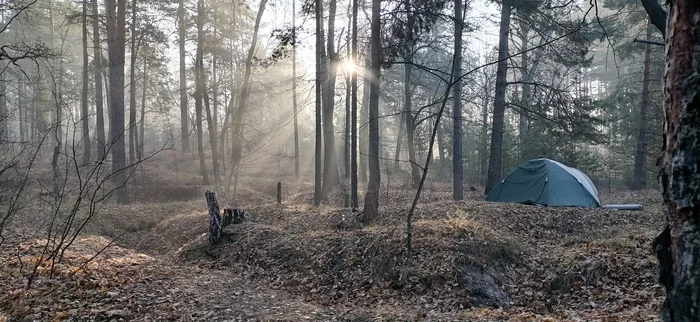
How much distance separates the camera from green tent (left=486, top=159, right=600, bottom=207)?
38.7 ft

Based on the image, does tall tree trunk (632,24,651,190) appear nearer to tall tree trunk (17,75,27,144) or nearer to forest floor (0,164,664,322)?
forest floor (0,164,664,322)

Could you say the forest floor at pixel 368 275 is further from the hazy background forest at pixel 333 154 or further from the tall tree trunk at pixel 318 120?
the tall tree trunk at pixel 318 120

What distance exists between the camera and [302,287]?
6.87 metres

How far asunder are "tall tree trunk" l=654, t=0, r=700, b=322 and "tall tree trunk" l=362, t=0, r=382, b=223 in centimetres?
703

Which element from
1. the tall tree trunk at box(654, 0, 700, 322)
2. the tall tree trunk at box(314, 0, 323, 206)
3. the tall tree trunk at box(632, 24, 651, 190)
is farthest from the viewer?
the tall tree trunk at box(632, 24, 651, 190)

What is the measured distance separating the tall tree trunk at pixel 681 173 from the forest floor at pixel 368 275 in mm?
2820

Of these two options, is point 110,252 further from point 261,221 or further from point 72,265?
point 261,221

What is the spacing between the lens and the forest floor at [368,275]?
5.10m

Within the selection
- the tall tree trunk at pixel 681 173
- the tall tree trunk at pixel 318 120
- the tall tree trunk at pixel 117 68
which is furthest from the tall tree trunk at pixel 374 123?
the tall tree trunk at pixel 117 68

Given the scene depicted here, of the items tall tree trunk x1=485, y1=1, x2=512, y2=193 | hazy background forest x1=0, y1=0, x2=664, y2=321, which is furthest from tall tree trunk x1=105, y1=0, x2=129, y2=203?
tall tree trunk x1=485, y1=1, x2=512, y2=193

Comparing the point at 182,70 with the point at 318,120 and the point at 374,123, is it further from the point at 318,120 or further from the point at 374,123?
the point at 374,123

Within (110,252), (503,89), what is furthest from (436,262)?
(503,89)

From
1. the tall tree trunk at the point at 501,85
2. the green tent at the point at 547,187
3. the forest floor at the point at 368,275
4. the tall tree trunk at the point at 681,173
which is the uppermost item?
the tall tree trunk at the point at 501,85

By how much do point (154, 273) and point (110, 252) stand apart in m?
1.97
